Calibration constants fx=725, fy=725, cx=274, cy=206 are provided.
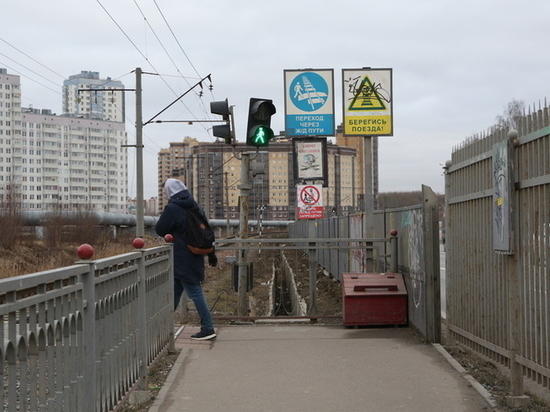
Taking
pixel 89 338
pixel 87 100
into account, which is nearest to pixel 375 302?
pixel 89 338

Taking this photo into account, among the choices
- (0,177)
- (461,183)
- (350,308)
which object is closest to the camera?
(461,183)

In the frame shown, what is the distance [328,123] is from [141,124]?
1406cm

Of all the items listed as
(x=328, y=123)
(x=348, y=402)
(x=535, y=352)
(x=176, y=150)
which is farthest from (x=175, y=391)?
(x=176, y=150)

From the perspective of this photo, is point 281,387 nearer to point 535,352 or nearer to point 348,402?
point 348,402

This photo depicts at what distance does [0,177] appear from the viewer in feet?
309

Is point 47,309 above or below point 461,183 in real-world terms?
below

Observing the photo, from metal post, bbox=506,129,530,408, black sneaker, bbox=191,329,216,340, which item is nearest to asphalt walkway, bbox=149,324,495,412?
black sneaker, bbox=191,329,216,340

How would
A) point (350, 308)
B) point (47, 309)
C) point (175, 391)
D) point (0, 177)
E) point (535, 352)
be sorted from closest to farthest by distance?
point (47, 309), point (535, 352), point (175, 391), point (350, 308), point (0, 177)

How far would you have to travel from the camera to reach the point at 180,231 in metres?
8.76

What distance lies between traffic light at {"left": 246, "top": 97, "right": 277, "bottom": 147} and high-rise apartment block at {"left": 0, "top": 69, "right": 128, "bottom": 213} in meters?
88.3

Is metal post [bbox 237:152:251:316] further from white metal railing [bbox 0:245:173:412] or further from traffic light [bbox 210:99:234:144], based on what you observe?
white metal railing [bbox 0:245:173:412]

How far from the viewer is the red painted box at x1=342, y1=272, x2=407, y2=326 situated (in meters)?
9.72

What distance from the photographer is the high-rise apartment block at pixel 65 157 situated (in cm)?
9631

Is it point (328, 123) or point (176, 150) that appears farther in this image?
point (176, 150)
